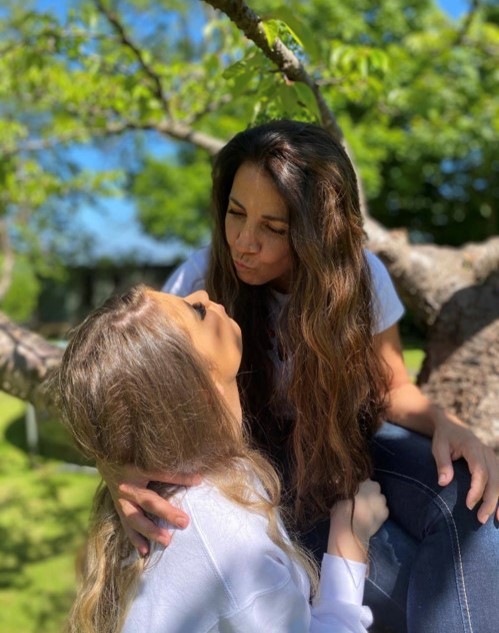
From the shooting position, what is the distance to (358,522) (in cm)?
160

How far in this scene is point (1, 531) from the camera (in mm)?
5320

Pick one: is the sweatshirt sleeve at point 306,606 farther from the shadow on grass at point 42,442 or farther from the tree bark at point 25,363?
the shadow on grass at point 42,442

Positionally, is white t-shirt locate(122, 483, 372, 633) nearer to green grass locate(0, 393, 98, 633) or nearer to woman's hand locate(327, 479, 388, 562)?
woman's hand locate(327, 479, 388, 562)

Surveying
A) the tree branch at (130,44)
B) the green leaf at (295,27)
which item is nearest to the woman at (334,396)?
the green leaf at (295,27)

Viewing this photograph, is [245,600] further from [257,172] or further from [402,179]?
[402,179]

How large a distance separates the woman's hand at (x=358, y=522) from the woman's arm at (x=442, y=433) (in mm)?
181

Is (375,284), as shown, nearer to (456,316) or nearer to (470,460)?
(470,460)

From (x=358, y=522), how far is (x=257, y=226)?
752 millimetres

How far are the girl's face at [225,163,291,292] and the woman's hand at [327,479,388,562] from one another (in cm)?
59

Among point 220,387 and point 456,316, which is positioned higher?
point 220,387

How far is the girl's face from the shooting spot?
1.59 metres

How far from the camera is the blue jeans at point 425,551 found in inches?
56.3

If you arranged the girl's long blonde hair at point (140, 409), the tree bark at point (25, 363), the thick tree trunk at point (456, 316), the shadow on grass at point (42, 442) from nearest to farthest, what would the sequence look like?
the girl's long blonde hair at point (140, 409), the tree bark at point (25, 363), the thick tree trunk at point (456, 316), the shadow on grass at point (42, 442)

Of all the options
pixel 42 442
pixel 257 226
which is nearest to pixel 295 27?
pixel 257 226
